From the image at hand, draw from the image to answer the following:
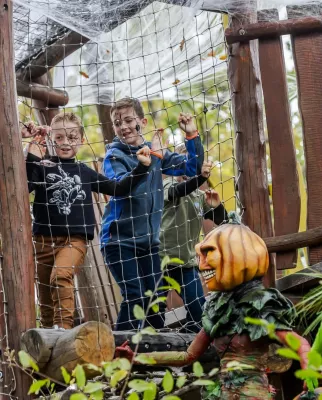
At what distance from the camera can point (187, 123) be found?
18.7ft

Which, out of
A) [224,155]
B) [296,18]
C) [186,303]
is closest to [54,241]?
[186,303]

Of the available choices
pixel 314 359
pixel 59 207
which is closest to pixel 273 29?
pixel 59 207

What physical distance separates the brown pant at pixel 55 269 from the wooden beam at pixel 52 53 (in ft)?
6.15

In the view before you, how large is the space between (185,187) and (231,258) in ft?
5.86

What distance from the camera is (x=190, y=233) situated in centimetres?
646

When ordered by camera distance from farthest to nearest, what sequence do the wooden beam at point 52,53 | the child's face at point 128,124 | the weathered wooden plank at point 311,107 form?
1. the wooden beam at point 52,53
2. the child's face at point 128,124
3. the weathered wooden plank at point 311,107

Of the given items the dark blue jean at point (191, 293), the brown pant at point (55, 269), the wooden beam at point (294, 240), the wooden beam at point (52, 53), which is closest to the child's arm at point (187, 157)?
the dark blue jean at point (191, 293)

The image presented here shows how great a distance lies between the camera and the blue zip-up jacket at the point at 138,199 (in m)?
5.94

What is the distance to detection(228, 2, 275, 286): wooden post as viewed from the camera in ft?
18.2

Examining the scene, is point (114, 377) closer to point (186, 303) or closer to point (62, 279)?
point (62, 279)

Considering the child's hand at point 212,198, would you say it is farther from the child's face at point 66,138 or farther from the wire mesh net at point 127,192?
the child's face at point 66,138

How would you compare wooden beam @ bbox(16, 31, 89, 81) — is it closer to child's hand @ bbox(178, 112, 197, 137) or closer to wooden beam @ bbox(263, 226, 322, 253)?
child's hand @ bbox(178, 112, 197, 137)

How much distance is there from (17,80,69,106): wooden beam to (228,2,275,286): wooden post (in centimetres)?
221

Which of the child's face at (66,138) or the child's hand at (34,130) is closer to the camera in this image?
the child's hand at (34,130)
